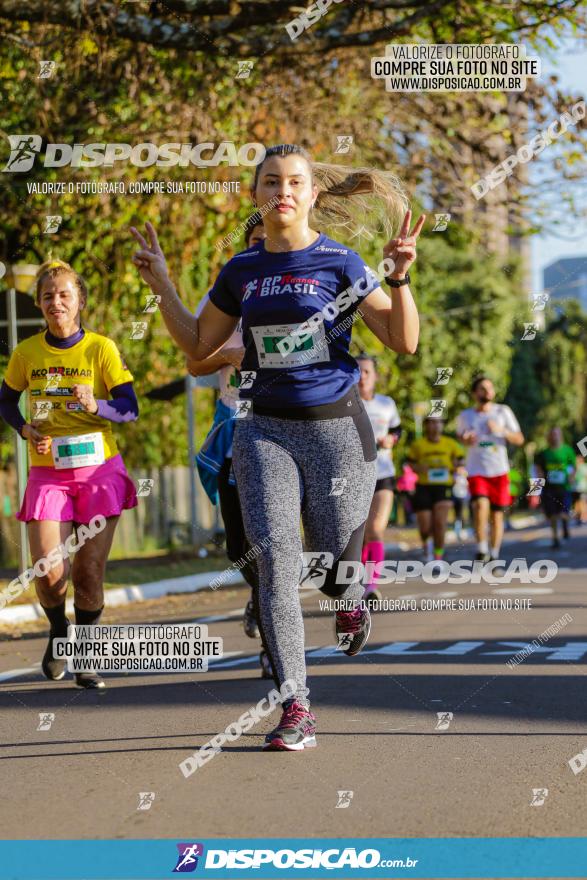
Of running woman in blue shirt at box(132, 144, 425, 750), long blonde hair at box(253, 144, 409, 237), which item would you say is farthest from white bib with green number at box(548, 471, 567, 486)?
running woman in blue shirt at box(132, 144, 425, 750)

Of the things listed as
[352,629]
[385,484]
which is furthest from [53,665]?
[385,484]

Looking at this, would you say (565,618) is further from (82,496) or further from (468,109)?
(468,109)

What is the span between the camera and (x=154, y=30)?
546 inches

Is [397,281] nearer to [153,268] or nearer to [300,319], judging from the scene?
[300,319]

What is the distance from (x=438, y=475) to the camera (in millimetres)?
16859

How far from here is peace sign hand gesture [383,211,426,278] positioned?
489 centimetres

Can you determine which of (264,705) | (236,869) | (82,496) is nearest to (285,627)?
(264,705)

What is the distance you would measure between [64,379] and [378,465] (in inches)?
181

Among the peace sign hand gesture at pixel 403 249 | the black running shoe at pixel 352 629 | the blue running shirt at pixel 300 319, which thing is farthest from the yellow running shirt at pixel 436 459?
the peace sign hand gesture at pixel 403 249

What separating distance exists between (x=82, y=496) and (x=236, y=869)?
3580mm

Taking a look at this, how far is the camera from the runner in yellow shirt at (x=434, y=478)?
661 inches

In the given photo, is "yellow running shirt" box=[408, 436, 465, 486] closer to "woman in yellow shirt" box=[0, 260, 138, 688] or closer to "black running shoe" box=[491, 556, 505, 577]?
"black running shoe" box=[491, 556, 505, 577]

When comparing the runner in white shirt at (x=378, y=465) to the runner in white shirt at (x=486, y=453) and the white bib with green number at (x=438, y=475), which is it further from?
the white bib with green number at (x=438, y=475)

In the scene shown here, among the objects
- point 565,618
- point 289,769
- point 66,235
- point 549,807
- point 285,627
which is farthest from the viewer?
point 66,235
